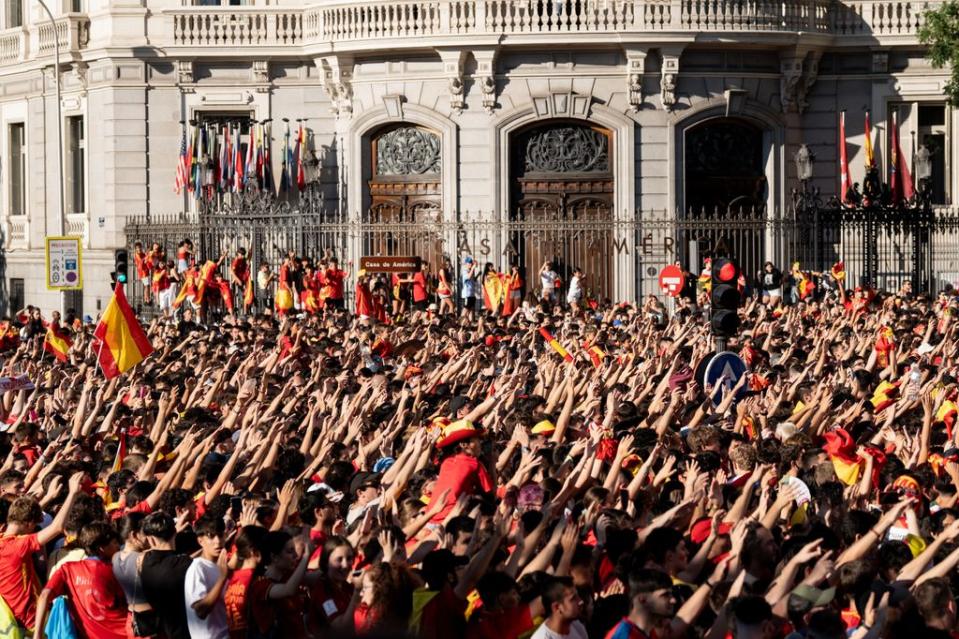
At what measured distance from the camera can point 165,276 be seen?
3778cm

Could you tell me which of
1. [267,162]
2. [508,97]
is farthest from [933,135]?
[267,162]

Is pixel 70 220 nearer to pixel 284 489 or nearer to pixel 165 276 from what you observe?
pixel 165 276

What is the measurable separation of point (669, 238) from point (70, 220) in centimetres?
1520

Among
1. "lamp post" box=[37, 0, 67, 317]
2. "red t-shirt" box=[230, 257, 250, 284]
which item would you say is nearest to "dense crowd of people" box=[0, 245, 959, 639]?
"red t-shirt" box=[230, 257, 250, 284]

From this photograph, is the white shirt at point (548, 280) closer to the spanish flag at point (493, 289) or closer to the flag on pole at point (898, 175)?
the spanish flag at point (493, 289)

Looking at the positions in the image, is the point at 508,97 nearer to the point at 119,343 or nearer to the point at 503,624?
the point at 119,343

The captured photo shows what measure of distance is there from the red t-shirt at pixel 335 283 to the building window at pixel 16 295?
1414 cm

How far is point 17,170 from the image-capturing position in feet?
157

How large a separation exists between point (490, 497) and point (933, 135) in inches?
1272

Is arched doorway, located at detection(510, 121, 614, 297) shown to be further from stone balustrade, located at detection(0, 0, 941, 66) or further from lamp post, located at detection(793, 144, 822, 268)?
lamp post, located at detection(793, 144, 822, 268)

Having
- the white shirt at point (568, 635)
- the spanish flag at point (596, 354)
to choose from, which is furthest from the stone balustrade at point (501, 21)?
the white shirt at point (568, 635)

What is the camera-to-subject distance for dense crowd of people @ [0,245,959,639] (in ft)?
29.9

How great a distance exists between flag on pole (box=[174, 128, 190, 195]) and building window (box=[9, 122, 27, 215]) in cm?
709

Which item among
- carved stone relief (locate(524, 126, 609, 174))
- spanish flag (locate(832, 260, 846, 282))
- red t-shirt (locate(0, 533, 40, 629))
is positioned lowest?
red t-shirt (locate(0, 533, 40, 629))
